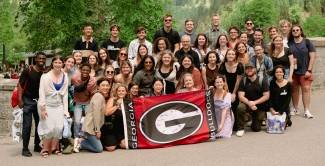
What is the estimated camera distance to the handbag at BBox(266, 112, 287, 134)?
26.9 feet

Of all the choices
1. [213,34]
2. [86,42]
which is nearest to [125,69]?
[86,42]

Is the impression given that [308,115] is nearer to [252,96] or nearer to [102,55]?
[252,96]

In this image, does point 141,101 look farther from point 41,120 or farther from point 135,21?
point 135,21

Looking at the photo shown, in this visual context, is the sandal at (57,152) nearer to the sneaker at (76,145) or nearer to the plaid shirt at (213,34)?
the sneaker at (76,145)

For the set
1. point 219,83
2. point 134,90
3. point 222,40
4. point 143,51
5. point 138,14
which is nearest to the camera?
point 134,90

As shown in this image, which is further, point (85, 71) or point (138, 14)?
point (138, 14)

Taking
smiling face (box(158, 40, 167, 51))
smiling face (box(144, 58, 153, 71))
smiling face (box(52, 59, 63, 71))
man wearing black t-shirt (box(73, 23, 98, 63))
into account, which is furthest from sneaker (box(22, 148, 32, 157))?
smiling face (box(158, 40, 167, 51))

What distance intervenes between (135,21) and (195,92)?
16251 mm

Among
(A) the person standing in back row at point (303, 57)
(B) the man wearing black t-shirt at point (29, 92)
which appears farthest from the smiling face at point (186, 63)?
(A) the person standing in back row at point (303, 57)

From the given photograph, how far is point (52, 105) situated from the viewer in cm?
715

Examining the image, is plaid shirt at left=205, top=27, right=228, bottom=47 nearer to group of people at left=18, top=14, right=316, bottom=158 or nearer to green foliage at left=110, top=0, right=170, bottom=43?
group of people at left=18, top=14, right=316, bottom=158

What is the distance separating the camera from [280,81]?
848 cm

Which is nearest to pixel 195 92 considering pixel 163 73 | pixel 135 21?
pixel 163 73

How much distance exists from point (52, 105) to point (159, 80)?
2.09 metres
